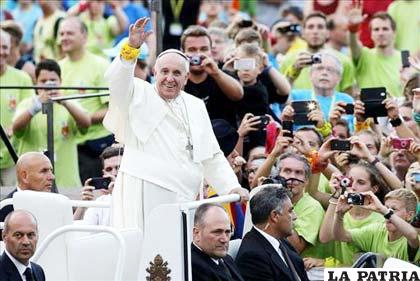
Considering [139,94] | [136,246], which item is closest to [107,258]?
[136,246]

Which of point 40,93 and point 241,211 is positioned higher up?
point 40,93

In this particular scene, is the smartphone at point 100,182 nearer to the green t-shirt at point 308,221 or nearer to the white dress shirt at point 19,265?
the green t-shirt at point 308,221

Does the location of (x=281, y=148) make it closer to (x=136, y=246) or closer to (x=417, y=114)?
(x=417, y=114)

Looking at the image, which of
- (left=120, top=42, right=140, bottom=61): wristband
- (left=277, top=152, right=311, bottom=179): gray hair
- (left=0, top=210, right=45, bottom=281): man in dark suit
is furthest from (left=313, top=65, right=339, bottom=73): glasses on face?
(left=0, top=210, right=45, bottom=281): man in dark suit

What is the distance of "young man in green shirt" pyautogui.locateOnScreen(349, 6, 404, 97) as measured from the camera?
19.0 m

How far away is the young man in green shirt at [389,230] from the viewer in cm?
1422

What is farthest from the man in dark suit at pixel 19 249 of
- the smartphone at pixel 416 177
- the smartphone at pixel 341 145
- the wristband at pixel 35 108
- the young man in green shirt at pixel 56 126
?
the wristband at pixel 35 108

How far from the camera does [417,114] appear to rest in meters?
14.1

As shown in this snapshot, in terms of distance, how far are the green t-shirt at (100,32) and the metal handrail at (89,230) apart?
31.9 feet

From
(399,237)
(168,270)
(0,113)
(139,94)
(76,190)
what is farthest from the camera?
(0,113)

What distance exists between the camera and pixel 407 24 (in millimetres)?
20500

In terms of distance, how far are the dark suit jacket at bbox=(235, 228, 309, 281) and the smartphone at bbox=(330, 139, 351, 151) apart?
6.64 ft

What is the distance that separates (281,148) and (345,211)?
0.91 metres

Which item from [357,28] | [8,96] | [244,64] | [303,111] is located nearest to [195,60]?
[244,64]
